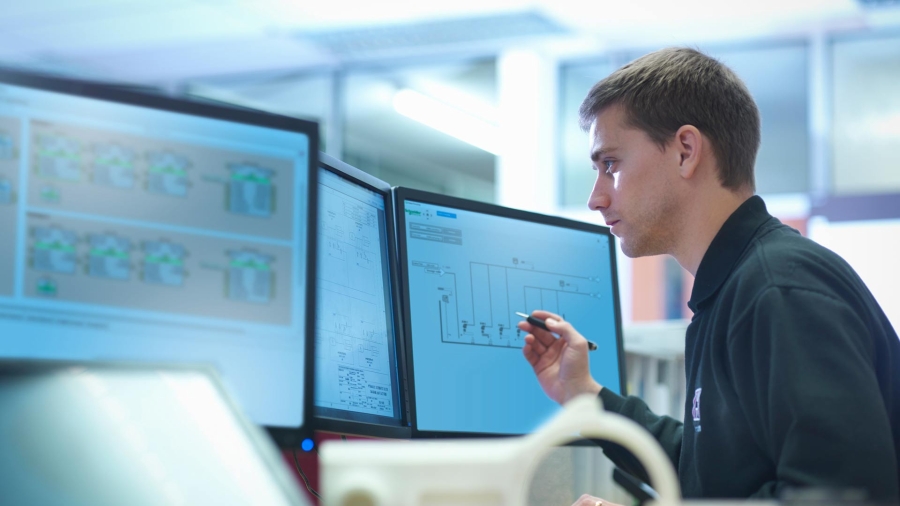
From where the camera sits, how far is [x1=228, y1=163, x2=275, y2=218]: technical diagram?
0.94 m

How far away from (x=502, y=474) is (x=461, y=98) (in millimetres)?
4687

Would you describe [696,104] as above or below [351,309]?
above

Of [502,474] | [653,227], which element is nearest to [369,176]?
[653,227]

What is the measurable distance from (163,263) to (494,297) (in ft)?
2.19

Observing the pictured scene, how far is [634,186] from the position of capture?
1.44 metres

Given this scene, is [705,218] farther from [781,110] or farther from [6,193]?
[781,110]

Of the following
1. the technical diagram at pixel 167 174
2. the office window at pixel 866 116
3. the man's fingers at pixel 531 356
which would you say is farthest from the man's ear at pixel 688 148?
the office window at pixel 866 116

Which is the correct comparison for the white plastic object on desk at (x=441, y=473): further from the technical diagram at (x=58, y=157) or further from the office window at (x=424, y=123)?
the office window at (x=424, y=123)

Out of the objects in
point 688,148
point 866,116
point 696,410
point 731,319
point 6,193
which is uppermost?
point 866,116

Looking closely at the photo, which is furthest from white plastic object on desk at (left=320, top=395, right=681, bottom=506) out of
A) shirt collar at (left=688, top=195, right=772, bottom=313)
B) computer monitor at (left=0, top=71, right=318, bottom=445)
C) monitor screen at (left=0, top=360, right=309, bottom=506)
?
shirt collar at (left=688, top=195, right=772, bottom=313)

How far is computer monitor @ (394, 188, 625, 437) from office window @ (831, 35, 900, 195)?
3307 millimetres

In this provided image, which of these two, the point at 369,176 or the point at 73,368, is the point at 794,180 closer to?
the point at 369,176

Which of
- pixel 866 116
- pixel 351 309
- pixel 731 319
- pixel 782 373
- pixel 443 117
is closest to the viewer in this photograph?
pixel 782 373

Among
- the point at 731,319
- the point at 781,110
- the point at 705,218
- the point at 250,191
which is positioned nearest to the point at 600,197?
the point at 705,218
